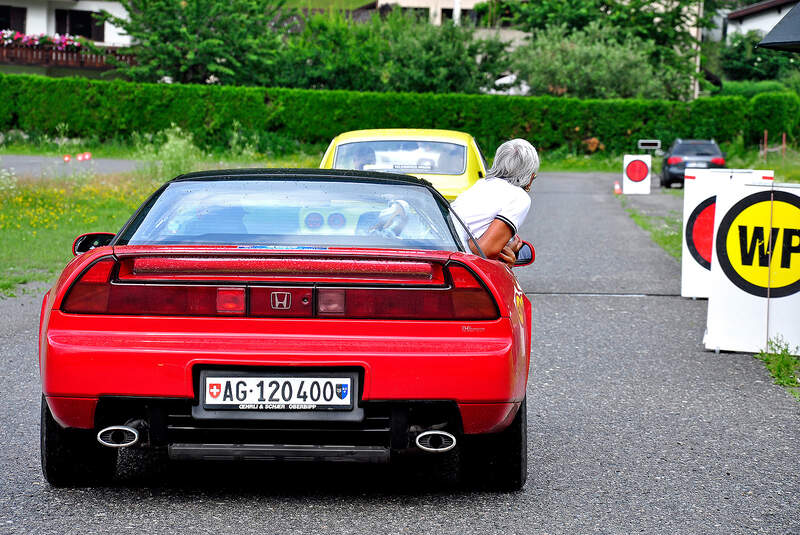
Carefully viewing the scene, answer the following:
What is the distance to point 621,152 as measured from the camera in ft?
156

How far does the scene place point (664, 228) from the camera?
749 inches

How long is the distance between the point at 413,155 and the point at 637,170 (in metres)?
18.1

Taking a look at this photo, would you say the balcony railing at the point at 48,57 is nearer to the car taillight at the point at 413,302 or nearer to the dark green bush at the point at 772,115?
the dark green bush at the point at 772,115

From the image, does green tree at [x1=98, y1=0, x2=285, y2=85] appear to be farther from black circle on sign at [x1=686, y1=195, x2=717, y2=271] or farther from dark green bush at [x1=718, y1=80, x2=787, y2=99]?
black circle on sign at [x1=686, y1=195, x2=717, y2=271]

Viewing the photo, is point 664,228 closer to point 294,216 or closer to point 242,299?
point 294,216

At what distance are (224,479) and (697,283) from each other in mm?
6995

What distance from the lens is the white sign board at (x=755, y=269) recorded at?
816cm

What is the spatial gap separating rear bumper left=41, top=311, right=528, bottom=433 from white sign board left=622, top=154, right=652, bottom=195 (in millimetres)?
24243

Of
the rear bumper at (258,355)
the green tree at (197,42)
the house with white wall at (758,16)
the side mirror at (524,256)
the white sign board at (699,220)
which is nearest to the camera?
the rear bumper at (258,355)

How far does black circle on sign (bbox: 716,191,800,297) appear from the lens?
8148 millimetres

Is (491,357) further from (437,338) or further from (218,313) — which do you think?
(218,313)

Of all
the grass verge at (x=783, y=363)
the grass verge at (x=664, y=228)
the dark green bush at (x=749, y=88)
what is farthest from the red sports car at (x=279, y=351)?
the dark green bush at (x=749, y=88)

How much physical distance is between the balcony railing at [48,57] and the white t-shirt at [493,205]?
53623 mm

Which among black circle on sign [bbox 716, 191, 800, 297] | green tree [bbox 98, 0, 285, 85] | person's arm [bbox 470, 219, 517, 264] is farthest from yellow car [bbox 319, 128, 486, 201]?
green tree [bbox 98, 0, 285, 85]
